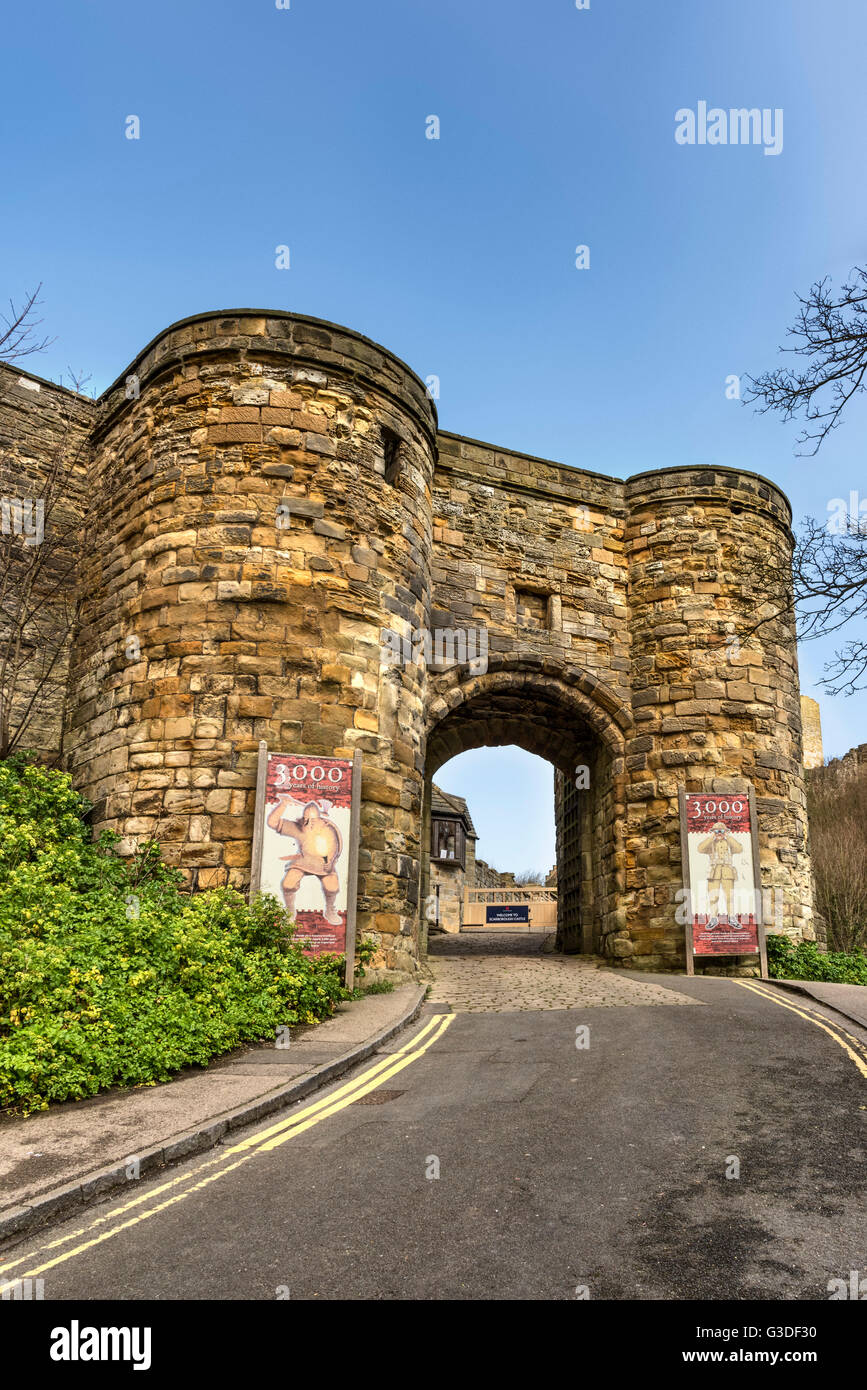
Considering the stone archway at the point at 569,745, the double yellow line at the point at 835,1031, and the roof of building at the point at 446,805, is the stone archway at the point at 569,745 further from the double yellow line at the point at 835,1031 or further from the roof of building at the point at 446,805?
the roof of building at the point at 446,805

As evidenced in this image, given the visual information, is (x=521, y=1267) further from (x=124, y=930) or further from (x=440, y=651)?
(x=440, y=651)

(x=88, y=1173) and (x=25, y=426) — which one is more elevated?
(x=25, y=426)

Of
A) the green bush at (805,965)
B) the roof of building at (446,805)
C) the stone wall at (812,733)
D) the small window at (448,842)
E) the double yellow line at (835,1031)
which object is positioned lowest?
the double yellow line at (835,1031)

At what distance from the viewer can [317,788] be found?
10805 mm

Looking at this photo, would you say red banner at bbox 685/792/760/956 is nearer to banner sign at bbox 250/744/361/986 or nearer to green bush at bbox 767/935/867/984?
green bush at bbox 767/935/867/984

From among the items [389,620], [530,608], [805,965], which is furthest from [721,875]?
[389,620]

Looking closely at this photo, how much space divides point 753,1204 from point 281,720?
793cm

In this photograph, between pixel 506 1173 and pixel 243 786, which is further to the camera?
pixel 243 786

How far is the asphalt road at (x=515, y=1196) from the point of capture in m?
3.46

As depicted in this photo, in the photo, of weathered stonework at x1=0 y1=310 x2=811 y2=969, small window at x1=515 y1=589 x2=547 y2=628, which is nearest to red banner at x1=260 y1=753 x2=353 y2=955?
weathered stonework at x1=0 y1=310 x2=811 y2=969

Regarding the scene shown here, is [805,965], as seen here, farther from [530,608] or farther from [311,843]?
[311,843]

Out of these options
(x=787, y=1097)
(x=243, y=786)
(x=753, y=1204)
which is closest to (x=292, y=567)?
(x=243, y=786)

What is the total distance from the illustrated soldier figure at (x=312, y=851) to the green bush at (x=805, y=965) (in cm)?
762

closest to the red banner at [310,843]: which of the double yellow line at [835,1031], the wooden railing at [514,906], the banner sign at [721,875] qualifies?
the double yellow line at [835,1031]
